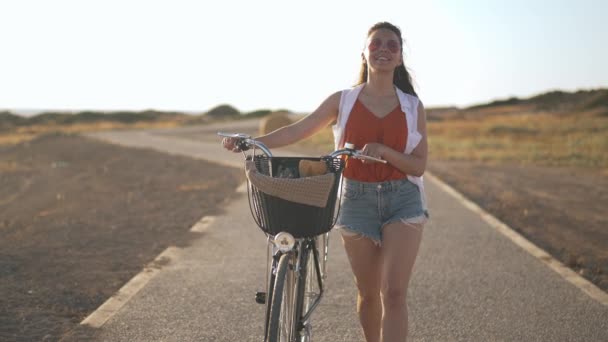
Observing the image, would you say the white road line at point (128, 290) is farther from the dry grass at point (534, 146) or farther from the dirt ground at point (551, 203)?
the dry grass at point (534, 146)

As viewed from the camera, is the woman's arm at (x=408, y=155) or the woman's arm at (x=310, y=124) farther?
the woman's arm at (x=310, y=124)

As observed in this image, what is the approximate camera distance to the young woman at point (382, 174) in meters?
3.91

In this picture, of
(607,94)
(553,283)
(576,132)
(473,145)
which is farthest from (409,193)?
(607,94)

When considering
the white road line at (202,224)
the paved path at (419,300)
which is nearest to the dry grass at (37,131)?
the white road line at (202,224)

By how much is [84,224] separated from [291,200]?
780cm

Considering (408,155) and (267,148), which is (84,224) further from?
(408,155)

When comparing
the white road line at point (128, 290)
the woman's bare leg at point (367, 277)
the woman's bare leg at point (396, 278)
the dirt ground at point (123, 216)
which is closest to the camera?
the woman's bare leg at point (396, 278)

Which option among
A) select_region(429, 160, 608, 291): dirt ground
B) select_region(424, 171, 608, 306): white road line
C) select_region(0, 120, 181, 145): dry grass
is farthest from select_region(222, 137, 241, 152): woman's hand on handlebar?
select_region(0, 120, 181, 145): dry grass

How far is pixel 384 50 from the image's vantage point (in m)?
4.04

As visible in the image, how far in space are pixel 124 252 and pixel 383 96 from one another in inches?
200

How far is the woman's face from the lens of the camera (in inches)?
159

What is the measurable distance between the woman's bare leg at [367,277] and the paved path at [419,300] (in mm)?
780

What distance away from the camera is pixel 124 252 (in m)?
8.41

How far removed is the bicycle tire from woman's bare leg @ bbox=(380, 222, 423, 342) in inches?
19.1
